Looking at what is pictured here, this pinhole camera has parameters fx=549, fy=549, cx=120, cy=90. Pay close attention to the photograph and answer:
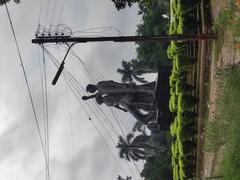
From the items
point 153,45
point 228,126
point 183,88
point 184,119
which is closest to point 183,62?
point 183,88

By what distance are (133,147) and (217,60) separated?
3285cm

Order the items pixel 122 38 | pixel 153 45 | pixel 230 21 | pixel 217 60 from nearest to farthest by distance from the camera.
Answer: pixel 230 21 < pixel 122 38 < pixel 217 60 < pixel 153 45

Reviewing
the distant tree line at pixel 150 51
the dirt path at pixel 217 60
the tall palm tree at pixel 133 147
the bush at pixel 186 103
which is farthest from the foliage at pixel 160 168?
the dirt path at pixel 217 60

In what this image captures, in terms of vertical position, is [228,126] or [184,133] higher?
[228,126]

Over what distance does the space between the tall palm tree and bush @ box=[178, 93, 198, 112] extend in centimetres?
2728

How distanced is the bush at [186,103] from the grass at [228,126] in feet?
11.5

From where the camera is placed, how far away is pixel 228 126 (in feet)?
38.0

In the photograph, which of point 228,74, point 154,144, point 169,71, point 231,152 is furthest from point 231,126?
point 154,144

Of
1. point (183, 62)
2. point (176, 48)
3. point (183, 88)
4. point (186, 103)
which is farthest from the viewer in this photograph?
point (176, 48)

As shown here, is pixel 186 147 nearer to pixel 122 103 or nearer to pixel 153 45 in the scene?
pixel 122 103

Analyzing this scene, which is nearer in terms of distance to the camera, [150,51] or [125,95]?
[125,95]

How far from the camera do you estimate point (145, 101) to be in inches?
1144

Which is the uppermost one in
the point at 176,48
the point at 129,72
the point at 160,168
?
the point at 176,48

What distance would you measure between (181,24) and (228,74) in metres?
5.01
